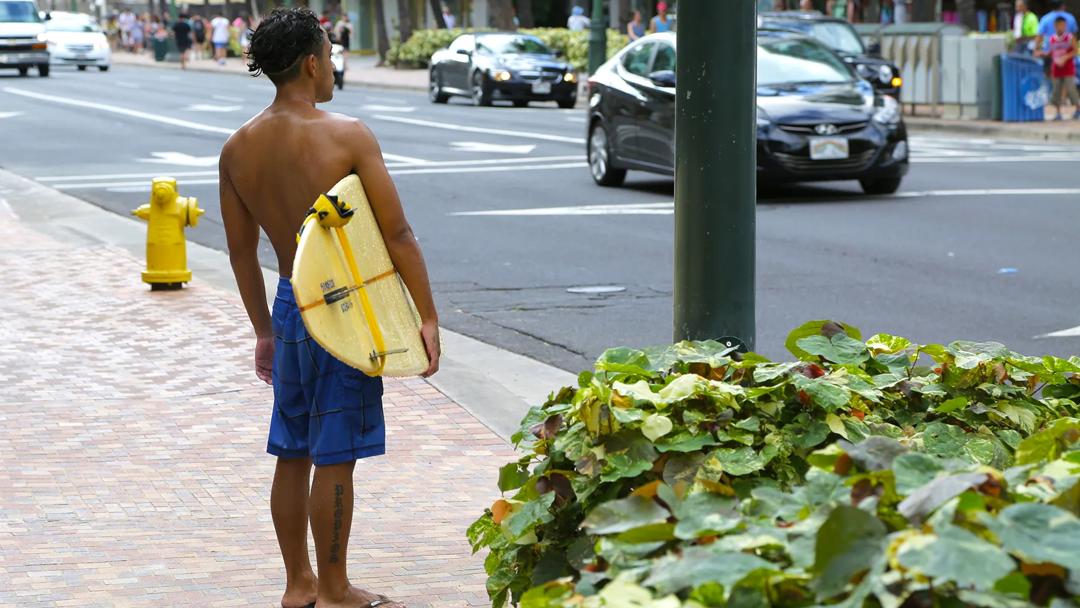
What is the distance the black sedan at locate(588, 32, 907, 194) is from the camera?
50.8 ft

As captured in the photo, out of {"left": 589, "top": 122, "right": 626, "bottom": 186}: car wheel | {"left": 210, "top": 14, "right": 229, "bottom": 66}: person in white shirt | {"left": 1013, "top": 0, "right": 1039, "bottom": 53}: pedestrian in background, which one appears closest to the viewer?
{"left": 589, "top": 122, "right": 626, "bottom": 186}: car wheel

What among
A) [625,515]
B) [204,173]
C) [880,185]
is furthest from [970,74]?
[625,515]

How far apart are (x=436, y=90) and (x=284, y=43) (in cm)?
3112

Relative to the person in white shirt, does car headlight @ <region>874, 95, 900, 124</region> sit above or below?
below

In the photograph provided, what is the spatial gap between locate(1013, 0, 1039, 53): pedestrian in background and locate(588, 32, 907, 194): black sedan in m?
14.4

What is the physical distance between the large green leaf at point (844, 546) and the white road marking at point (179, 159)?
1861 cm

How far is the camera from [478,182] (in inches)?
706

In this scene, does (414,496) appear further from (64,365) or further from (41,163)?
(41,163)

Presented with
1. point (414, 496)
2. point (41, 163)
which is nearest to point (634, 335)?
point (414, 496)

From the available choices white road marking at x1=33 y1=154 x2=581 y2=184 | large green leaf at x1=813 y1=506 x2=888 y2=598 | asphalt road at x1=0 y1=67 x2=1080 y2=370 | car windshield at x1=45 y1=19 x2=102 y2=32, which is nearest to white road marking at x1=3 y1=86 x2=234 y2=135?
asphalt road at x1=0 y1=67 x2=1080 y2=370

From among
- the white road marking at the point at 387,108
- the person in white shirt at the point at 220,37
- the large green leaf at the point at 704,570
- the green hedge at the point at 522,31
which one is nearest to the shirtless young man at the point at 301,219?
the large green leaf at the point at 704,570

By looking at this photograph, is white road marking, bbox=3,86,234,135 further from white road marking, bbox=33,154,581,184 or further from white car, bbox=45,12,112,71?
white car, bbox=45,12,112,71

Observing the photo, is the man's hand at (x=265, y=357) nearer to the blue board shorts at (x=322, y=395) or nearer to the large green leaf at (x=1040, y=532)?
the blue board shorts at (x=322, y=395)

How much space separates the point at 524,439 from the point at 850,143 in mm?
12465
